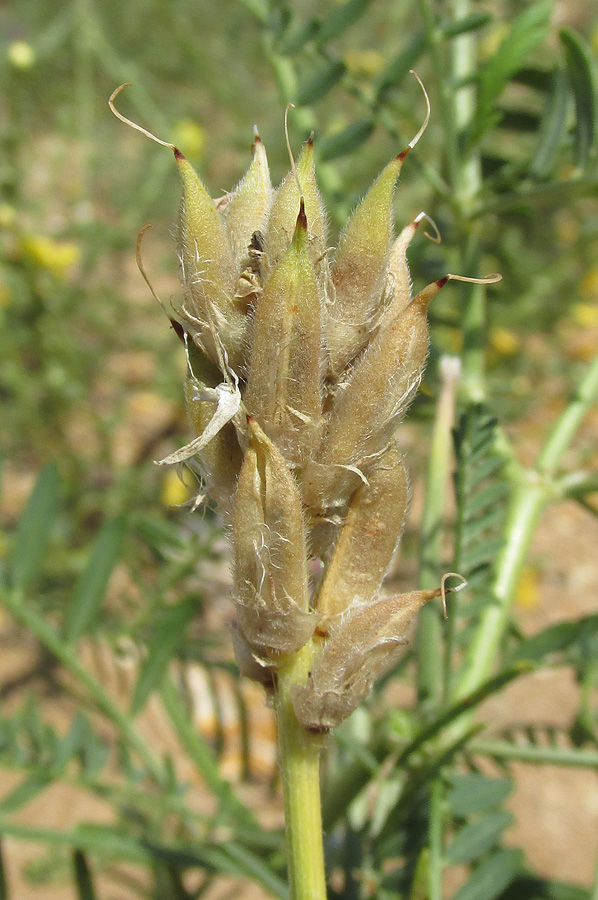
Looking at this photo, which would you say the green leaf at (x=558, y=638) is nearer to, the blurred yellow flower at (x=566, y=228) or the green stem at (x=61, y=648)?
the green stem at (x=61, y=648)

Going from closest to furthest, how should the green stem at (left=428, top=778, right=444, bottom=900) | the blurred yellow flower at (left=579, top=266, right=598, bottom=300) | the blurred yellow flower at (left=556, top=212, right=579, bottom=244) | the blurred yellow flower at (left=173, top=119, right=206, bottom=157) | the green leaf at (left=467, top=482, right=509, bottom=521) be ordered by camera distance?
the green stem at (left=428, top=778, right=444, bottom=900)
the green leaf at (left=467, top=482, right=509, bottom=521)
the blurred yellow flower at (left=173, top=119, right=206, bottom=157)
the blurred yellow flower at (left=579, top=266, right=598, bottom=300)
the blurred yellow flower at (left=556, top=212, right=579, bottom=244)

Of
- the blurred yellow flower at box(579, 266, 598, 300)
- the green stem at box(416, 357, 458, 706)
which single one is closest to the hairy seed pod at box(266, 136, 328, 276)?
the green stem at box(416, 357, 458, 706)

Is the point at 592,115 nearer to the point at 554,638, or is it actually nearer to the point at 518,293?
the point at 554,638

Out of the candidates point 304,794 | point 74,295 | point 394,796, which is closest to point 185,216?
point 304,794

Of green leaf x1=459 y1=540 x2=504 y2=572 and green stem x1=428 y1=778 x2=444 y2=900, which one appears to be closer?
green stem x1=428 y1=778 x2=444 y2=900

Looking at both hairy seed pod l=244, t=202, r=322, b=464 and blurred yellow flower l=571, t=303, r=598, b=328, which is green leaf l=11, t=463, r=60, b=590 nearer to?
hairy seed pod l=244, t=202, r=322, b=464

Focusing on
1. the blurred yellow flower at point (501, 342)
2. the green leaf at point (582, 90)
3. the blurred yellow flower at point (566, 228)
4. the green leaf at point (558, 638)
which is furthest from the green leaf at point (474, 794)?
the blurred yellow flower at point (566, 228)
